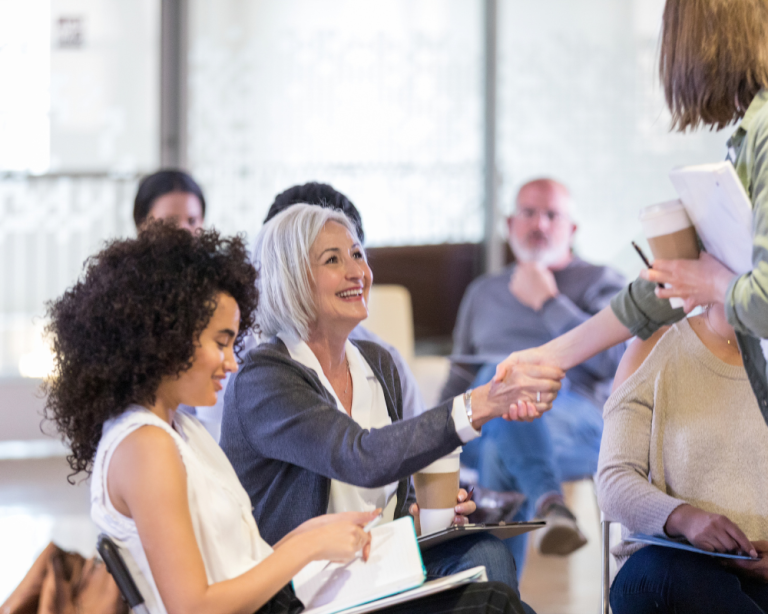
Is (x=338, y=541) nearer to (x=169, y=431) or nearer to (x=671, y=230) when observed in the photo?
(x=169, y=431)

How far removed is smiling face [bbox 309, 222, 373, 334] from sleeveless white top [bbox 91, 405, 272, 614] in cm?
51

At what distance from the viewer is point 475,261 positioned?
560 cm

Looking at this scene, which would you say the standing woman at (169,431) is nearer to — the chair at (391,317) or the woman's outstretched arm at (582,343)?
the woman's outstretched arm at (582,343)

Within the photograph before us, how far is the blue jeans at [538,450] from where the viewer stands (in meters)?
2.96

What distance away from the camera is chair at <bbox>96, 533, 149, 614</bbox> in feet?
4.00

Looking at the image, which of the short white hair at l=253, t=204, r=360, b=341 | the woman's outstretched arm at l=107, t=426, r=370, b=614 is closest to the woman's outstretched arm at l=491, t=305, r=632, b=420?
the short white hair at l=253, t=204, r=360, b=341

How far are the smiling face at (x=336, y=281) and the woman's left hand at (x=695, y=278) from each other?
2.08ft

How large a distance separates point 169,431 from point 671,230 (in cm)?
86

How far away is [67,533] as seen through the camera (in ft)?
11.2

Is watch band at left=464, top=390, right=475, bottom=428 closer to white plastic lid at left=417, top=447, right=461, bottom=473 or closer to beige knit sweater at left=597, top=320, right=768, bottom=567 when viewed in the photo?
white plastic lid at left=417, top=447, right=461, bottom=473

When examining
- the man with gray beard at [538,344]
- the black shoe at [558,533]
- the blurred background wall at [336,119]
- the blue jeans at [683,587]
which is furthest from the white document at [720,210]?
the blurred background wall at [336,119]

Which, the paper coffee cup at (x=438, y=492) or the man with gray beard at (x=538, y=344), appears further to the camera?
the man with gray beard at (x=538, y=344)

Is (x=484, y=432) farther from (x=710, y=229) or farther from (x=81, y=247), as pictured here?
(x=81, y=247)

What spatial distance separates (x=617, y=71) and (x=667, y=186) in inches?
31.3
